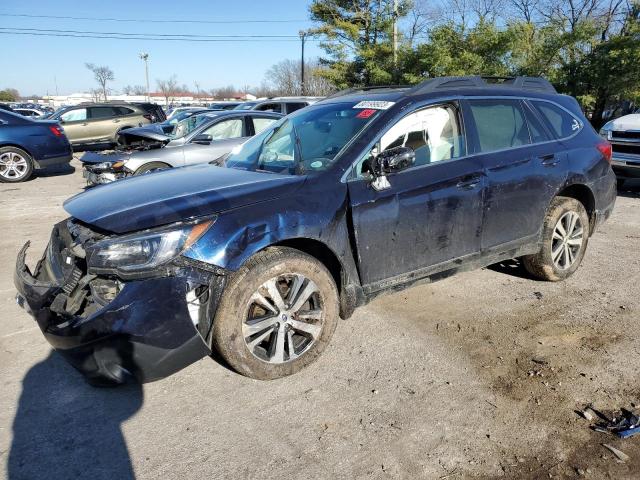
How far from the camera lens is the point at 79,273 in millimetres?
2840

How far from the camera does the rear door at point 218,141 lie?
853cm

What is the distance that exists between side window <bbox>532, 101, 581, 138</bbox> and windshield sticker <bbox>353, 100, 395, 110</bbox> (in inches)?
64.9

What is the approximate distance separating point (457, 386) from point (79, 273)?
2339 millimetres

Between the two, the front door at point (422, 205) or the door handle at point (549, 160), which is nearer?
the front door at point (422, 205)

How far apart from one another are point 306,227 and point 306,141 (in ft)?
3.25

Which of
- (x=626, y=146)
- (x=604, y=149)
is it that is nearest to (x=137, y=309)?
(x=604, y=149)

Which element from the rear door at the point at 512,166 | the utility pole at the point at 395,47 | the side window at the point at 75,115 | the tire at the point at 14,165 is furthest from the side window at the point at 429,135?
the utility pole at the point at 395,47

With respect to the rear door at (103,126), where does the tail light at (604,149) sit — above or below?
below

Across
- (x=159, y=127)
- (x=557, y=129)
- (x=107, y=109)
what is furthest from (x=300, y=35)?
(x=557, y=129)

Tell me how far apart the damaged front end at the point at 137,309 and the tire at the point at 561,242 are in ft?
10.1

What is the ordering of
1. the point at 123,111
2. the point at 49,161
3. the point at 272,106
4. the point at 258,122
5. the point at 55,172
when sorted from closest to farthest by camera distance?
the point at 258,122
the point at 49,161
the point at 55,172
the point at 272,106
the point at 123,111

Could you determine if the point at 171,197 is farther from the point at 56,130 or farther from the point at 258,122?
the point at 56,130

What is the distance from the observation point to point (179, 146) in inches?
337

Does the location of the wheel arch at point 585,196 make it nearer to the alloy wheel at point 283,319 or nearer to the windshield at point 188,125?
the alloy wheel at point 283,319
